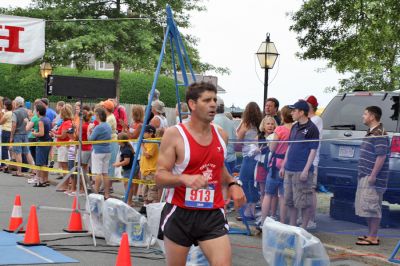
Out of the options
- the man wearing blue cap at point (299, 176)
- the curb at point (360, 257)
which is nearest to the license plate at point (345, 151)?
the man wearing blue cap at point (299, 176)

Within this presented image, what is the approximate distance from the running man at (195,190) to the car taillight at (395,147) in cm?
349

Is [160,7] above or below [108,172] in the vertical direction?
above

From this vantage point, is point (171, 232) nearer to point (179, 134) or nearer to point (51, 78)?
point (179, 134)

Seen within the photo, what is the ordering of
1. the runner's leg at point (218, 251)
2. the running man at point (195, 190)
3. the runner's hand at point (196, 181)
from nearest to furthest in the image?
the runner's hand at point (196, 181), the runner's leg at point (218, 251), the running man at point (195, 190)

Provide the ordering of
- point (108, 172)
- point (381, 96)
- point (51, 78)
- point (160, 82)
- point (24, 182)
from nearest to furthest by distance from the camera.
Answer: point (51, 78) → point (381, 96) → point (108, 172) → point (24, 182) → point (160, 82)

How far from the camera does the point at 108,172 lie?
46.9ft

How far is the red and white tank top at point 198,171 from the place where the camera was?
530cm

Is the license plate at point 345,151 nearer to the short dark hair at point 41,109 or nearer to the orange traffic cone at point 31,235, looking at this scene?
the orange traffic cone at point 31,235

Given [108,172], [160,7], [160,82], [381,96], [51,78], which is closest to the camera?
[51,78]

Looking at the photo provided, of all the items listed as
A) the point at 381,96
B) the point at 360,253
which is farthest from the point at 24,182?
the point at 360,253

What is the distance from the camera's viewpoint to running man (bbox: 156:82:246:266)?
17.4 feet

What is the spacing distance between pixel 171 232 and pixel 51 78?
444 centimetres

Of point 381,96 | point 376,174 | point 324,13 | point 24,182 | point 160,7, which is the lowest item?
point 24,182

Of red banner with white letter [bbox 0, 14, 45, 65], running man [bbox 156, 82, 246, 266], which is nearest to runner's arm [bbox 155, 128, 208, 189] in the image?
running man [bbox 156, 82, 246, 266]
